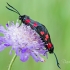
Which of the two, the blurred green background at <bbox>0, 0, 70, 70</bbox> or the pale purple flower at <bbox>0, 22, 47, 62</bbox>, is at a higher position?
the pale purple flower at <bbox>0, 22, 47, 62</bbox>

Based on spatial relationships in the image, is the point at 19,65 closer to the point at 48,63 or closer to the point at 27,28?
the point at 48,63

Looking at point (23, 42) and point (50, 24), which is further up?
point (23, 42)

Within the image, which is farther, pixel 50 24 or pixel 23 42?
pixel 50 24

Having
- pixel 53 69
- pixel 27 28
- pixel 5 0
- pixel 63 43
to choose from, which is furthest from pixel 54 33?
pixel 27 28

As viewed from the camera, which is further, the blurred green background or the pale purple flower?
the blurred green background
